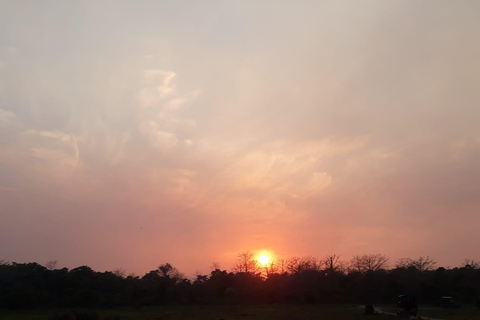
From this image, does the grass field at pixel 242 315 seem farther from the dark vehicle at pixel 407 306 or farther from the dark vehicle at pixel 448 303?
the dark vehicle at pixel 448 303

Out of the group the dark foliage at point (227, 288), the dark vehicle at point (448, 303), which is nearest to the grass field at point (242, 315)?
the dark vehicle at point (448, 303)

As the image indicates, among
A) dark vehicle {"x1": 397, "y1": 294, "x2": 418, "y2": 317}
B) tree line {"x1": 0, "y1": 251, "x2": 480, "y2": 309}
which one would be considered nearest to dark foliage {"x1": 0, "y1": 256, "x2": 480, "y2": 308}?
tree line {"x1": 0, "y1": 251, "x2": 480, "y2": 309}

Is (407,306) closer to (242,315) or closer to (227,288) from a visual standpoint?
(242,315)

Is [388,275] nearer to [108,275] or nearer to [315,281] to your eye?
[315,281]

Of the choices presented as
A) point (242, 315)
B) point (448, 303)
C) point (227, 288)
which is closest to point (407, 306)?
point (242, 315)

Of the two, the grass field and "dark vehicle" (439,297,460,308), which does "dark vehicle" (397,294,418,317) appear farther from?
"dark vehicle" (439,297,460,308)

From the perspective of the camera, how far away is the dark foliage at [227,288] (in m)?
79.4

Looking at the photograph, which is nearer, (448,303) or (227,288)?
(448,303)

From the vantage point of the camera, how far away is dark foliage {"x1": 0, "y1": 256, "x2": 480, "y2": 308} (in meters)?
79.4

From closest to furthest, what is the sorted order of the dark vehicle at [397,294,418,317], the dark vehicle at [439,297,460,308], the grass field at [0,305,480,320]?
the grass field at [0,305,480,320]
the dark vehicle at [397,294,418,317]
the dark vehicle at [439,297,460,308]

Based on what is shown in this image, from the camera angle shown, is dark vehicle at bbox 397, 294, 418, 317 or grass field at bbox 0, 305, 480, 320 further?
dark vehicle at bbox 397, 294, 418, 317

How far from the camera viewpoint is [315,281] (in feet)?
316

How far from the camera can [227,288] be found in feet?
302

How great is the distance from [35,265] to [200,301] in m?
34.2
